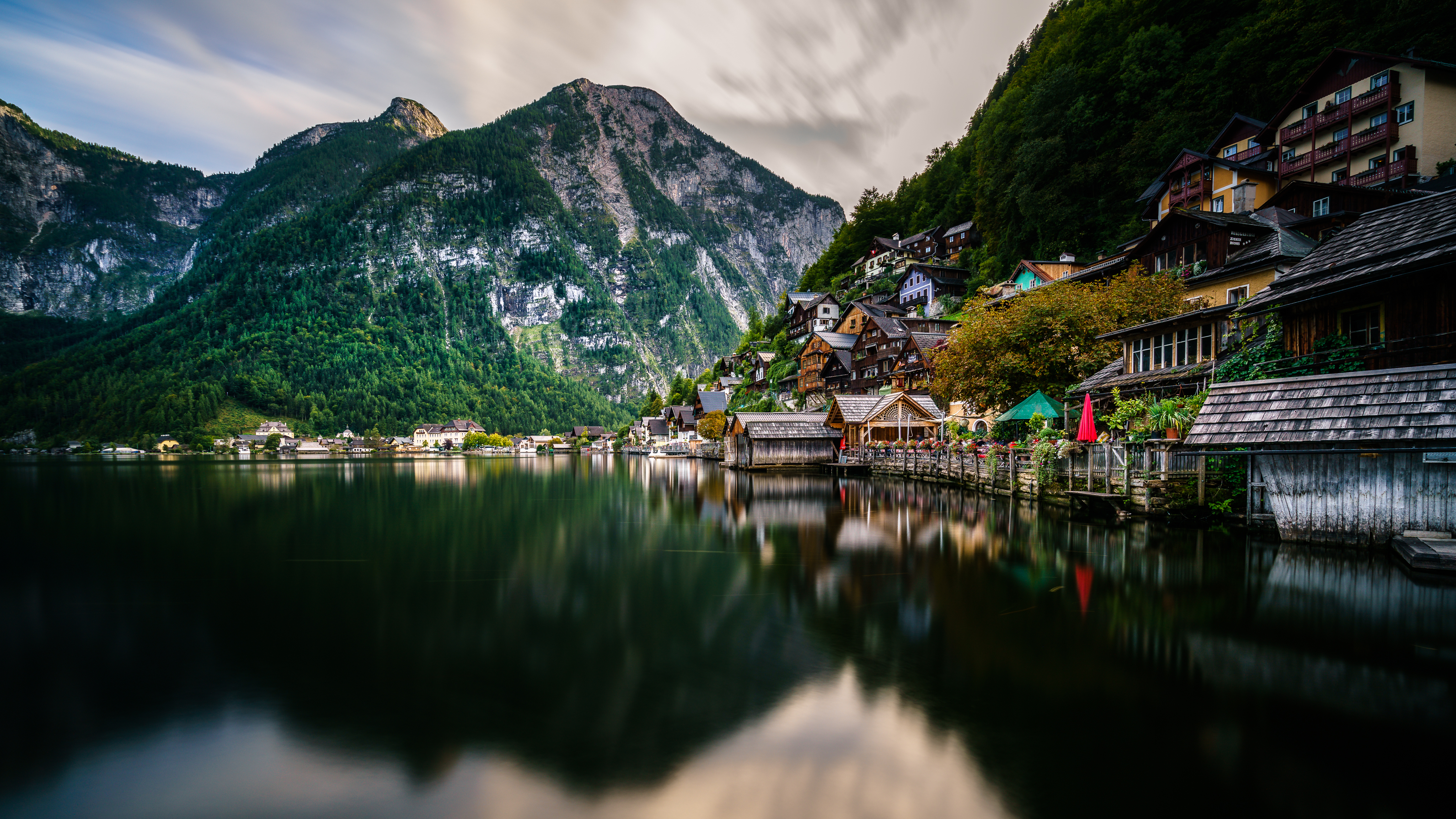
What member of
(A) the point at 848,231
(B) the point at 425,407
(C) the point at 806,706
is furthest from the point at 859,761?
(B) the point at 425,407

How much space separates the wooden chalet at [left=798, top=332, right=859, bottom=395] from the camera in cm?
7112

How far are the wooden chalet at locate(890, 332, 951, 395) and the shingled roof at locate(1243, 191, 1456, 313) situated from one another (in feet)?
109

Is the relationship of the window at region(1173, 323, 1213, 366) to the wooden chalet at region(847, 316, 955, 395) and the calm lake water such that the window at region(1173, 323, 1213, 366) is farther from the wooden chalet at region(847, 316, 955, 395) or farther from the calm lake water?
the wooden chalet at region(847, 316, 955, 395)

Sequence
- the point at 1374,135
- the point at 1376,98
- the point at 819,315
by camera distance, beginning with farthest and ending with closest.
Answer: the point at 819,315, the point at 1374,135, the point at 1376,98

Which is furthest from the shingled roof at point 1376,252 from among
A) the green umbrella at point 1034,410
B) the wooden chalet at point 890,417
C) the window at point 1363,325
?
the wooden chalet at point 890,417

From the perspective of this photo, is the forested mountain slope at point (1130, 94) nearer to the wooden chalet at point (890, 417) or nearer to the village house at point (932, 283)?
the village house at point (932, 283)

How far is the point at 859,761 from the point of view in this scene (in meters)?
5.71

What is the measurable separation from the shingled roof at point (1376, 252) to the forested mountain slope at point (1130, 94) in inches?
1469

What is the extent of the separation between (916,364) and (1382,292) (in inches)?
1603

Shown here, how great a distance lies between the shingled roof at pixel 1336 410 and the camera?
39.9 ft

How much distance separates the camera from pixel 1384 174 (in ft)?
118

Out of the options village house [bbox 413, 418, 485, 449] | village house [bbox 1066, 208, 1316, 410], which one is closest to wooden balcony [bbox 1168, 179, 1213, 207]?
village house [bbox 1066, 208, 1316, 410]

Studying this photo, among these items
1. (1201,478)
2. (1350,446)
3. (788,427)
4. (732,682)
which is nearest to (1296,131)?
(1201,478)

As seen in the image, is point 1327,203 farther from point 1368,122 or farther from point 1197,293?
point 1197,293
